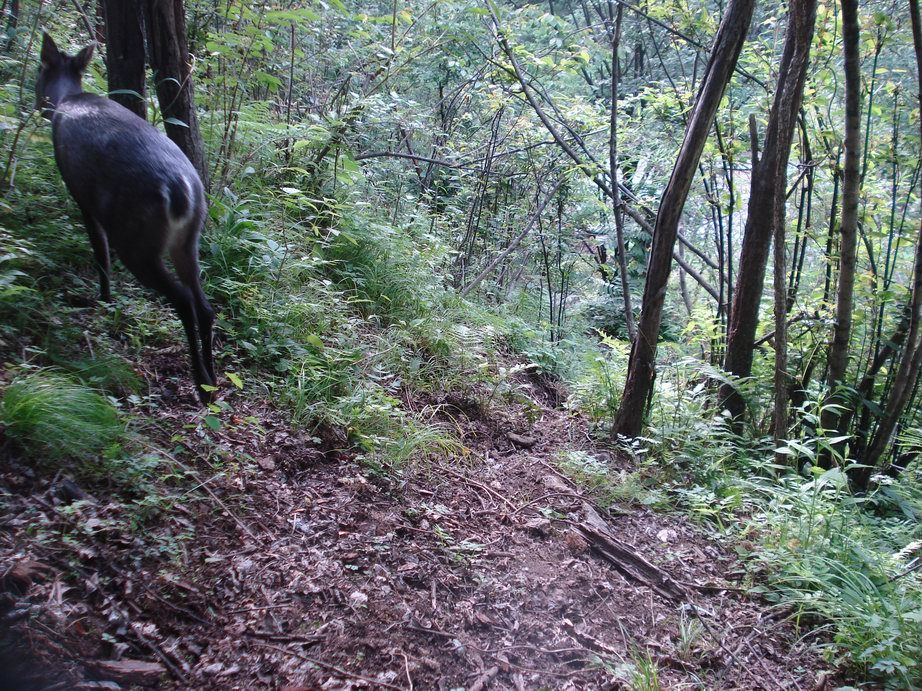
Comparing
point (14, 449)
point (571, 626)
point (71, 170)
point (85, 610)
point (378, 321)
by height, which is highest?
point (71, 170)

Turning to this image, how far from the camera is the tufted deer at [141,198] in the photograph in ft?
9.23

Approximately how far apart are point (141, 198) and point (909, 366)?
4837 millimetres

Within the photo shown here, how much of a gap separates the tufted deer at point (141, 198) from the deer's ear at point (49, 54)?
0.51m

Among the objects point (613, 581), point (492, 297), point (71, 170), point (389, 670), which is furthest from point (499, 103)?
point (389, 670)

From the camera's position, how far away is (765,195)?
425 centimetres

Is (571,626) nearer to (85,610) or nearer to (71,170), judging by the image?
(85,610)

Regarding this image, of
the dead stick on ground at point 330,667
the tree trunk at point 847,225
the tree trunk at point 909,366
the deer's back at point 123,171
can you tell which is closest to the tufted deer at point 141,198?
the deer's back at point 123,171

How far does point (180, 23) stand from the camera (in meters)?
3.81

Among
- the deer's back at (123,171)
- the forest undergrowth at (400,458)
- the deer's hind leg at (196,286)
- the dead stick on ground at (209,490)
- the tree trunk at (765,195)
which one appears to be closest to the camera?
the forest undergrowth at (400,458)

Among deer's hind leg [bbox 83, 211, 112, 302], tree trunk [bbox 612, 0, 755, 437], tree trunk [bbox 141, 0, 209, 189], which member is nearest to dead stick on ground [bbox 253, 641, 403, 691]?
deer's hind leg [bbox 83, 211, 112, 302]

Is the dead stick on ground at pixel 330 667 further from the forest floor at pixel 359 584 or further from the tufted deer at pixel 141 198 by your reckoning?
the tufted deer at pixel 141 198

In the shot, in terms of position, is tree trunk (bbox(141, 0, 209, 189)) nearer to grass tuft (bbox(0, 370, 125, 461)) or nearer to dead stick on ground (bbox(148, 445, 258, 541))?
grass tuft (bbox(0, 370, 125, 461))

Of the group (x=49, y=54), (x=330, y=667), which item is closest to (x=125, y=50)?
(x=49, y=54)

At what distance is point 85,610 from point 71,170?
90.2 inches
